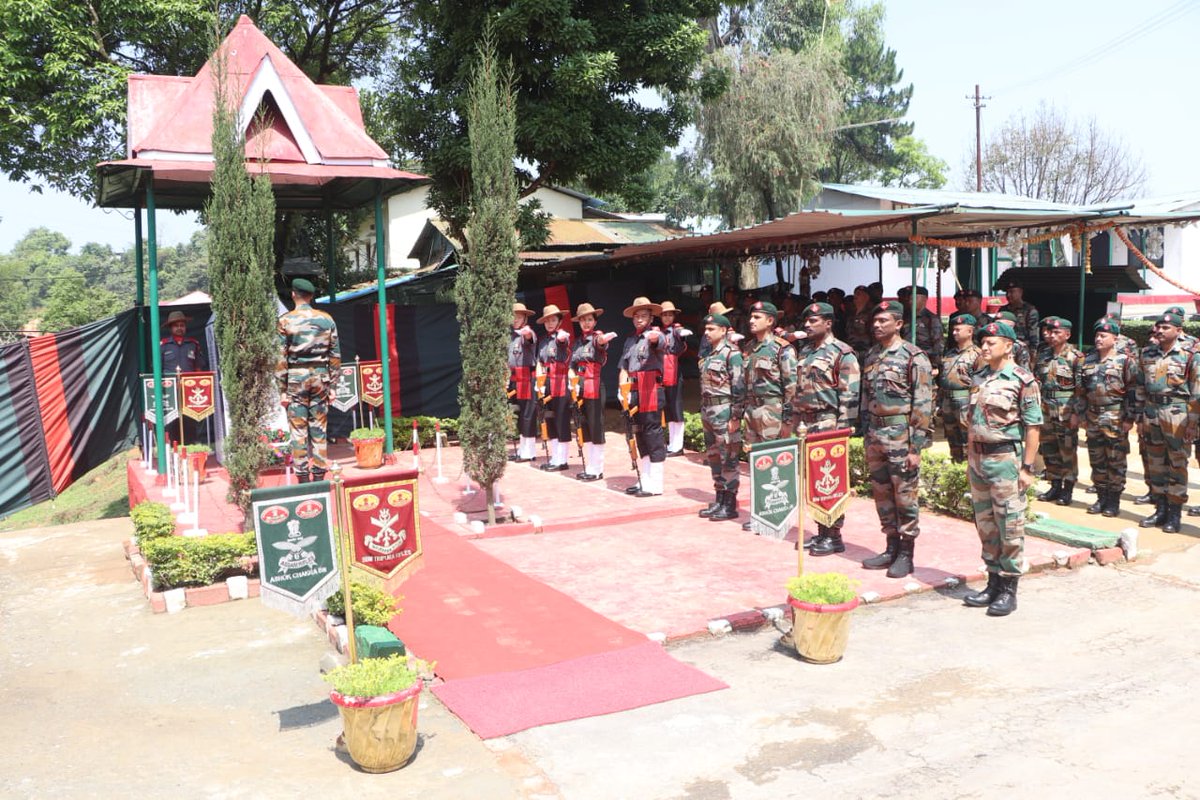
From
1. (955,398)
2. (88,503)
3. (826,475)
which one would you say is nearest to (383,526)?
(826,475)

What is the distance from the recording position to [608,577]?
8.13 m

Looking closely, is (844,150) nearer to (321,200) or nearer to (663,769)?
(321,200)

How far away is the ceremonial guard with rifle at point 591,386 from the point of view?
1202 cm

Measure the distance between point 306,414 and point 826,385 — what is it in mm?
5098

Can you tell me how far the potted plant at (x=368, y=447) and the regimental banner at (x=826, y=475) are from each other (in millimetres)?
6331

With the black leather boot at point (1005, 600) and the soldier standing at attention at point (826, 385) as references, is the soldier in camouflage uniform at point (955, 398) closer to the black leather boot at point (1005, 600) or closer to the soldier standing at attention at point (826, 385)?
the soldier standing at attention at point (826, 385)

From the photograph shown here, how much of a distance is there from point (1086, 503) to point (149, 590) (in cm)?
959

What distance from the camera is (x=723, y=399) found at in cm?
991

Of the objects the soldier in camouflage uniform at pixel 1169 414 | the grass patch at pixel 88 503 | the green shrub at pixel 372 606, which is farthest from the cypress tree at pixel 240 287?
the soldier in camouflage uniform at pixel 1169 414

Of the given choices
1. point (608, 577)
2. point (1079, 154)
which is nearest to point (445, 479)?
point (608, 577)

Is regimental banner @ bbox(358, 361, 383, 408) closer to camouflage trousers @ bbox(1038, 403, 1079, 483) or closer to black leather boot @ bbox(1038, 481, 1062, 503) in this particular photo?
camouflage trousers @ bbox(1038, 403, 1079, 483)

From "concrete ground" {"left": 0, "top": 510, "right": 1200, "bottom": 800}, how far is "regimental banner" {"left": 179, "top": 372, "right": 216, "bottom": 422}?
15.4 feet

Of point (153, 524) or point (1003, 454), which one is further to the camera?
point (153, 524)

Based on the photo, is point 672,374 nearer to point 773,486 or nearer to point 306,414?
point 306,414
